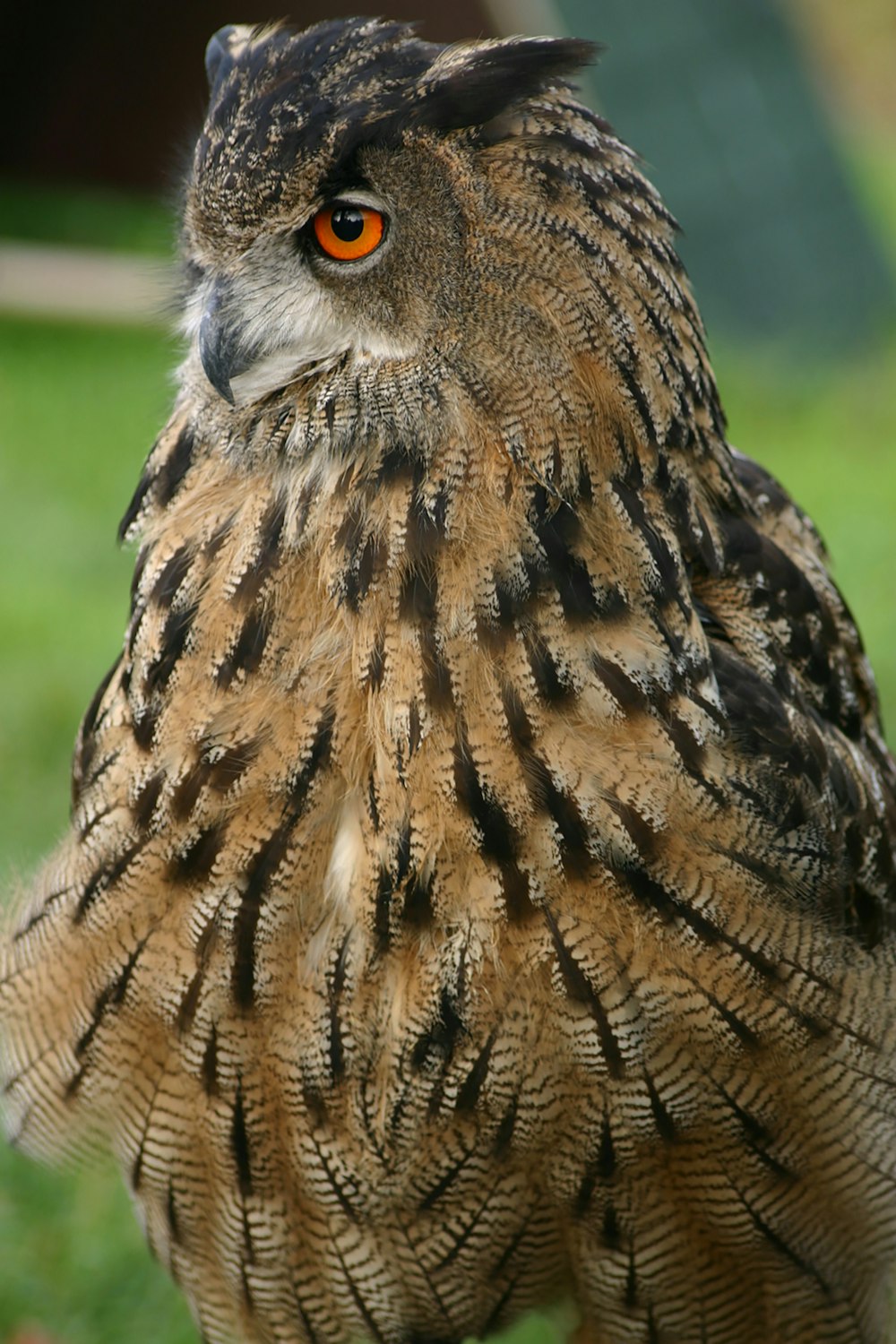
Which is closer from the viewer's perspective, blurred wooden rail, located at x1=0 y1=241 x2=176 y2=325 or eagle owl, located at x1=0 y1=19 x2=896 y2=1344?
eagle owl, located at x1=0 y1=19 x2=896 y2=1344

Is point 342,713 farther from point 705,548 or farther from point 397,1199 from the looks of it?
point 397,1199

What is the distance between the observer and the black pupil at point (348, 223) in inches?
75.5

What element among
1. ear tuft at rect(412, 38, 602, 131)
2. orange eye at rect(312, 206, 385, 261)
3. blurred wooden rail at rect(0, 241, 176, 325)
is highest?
blurred wooden rail at rect(0, 241, 176, 325)

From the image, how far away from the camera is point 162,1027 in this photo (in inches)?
85.3

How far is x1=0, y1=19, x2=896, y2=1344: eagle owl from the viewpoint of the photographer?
76.4 inches

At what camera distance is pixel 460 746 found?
1.95m

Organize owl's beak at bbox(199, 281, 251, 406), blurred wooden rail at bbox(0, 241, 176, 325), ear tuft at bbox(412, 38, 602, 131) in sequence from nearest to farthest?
ear tuft at bbox(412, 38, 602, 131)
owl's beak at bbox(199, 281, 251, 406)
blurred wooden rail at bbox(0, 241, 176, 325)

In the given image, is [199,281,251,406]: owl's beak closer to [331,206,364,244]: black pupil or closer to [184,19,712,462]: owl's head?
[184,19,712,462]: owl's head

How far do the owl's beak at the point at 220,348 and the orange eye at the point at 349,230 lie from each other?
16 cm

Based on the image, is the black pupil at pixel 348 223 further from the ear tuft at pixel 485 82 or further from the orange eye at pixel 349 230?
the ear tuft at pixel 485 82

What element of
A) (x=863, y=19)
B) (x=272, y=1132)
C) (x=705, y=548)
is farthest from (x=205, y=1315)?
(x=863, y=19)

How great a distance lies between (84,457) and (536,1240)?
607 centimetres

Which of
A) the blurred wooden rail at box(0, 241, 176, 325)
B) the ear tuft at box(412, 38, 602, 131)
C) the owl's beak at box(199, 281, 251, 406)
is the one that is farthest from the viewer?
the blurred wooden rail at box(0, 241, 176, 325)

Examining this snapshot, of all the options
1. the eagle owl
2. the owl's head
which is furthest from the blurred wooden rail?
the owl's head
